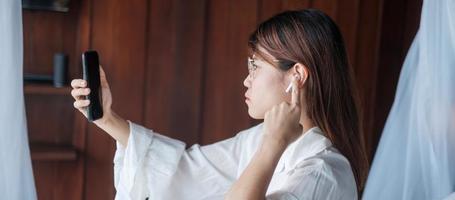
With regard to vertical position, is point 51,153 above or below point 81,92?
below

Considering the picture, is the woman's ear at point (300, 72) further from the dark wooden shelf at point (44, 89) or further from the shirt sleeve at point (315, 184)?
the dark wooden shelf at point (44, 89)

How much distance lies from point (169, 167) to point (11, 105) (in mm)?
445

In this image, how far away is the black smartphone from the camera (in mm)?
1363

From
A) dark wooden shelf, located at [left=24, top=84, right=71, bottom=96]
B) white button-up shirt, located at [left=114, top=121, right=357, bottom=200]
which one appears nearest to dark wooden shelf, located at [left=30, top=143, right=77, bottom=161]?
dark wooden shelf, located at [left=24, top=84, right=71, bottom=96]

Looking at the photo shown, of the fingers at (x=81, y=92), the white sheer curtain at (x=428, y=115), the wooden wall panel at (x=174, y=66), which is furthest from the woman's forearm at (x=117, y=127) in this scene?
the white sheer curtain at (x=428, y=115)

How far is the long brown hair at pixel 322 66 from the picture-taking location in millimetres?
1236

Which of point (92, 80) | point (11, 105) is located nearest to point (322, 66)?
point (92, 80)

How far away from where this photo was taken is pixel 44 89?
1.88 m

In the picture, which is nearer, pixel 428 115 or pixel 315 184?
pixel 315 184

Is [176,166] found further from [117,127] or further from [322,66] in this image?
[322,66]

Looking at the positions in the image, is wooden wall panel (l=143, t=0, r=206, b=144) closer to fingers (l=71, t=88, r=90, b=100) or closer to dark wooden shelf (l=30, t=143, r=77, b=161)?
dark wooden shelf (l=30, t=143, r=77, b=161)

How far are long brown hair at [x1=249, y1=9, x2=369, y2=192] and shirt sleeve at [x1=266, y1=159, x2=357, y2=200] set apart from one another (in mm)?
148

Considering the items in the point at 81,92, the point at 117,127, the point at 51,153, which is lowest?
the point at 51,153

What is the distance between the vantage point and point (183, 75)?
6.92ft
